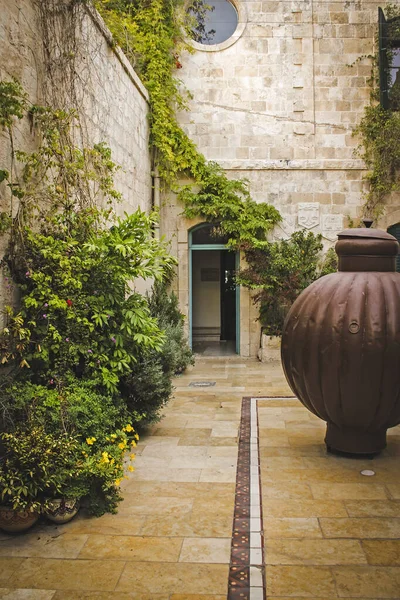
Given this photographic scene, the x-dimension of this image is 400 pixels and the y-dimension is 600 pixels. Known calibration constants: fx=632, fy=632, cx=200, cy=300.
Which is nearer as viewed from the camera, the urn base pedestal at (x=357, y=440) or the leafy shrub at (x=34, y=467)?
the leafy shrub at (x=34, y=467)

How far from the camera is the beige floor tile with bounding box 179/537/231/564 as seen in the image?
4047 mm

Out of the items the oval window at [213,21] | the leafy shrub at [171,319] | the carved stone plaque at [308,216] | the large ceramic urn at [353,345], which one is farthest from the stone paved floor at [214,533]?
the oval window at [213,21]

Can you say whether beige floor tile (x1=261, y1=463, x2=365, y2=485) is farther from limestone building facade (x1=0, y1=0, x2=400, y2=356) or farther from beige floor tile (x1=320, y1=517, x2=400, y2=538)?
limestone building facade (x1=0, y1=0, x2=400, y2=356)

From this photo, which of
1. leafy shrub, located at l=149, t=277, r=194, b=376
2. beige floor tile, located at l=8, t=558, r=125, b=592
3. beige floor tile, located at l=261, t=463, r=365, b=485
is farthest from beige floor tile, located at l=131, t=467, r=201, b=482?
leafy shrub, located at l=149, t=277, r=194, b=376

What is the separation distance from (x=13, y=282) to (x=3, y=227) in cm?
53

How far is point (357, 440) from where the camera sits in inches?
233

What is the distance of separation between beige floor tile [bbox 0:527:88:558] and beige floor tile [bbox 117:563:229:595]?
19.0 inches

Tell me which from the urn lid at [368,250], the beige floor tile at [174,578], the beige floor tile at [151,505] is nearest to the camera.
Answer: the beige floor tile at [174,578]

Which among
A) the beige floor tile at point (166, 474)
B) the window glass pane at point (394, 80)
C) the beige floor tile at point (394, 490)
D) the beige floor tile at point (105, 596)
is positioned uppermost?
the window glass pane at point (394, 80)

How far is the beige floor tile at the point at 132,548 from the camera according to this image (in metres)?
4.08

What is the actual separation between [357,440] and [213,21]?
1031 centimetres

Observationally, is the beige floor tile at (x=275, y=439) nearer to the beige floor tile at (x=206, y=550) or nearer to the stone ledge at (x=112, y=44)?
the beige floor tile at (x=206, y=550)

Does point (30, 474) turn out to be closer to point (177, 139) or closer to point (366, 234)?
point (366, 234)

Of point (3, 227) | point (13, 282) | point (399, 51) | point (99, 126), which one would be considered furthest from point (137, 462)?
point (399, 51)
